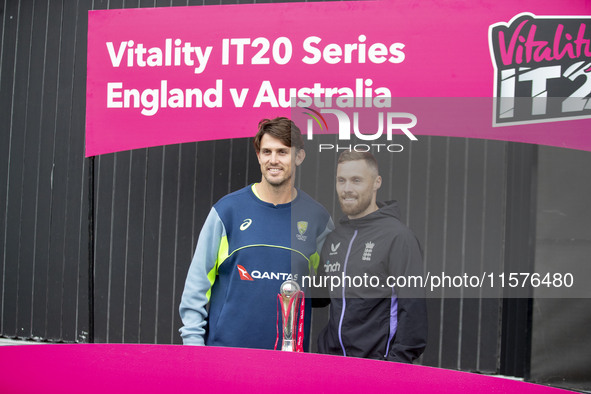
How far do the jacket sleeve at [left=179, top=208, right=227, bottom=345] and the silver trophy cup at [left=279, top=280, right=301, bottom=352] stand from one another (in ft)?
1.66

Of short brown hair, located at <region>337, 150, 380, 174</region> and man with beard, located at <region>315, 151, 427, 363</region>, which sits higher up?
short brown hair, located at <region>337, 150, 380, 174</region>

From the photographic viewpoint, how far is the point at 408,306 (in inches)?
94.3

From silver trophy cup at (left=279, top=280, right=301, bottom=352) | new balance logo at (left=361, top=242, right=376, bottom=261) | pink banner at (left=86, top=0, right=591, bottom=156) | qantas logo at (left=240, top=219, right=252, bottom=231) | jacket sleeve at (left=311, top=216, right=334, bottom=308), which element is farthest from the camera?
pink banner at (left=86, top=0, right=591, bottom=156)

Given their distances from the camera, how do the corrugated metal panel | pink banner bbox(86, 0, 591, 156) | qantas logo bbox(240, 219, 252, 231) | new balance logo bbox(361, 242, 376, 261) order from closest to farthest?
new balance logo bbox(361, 242, 376, 261) < qantas logo bbox(240, 219, 252, 231) < pink banner bbox(86, 0, 591, 156) < the corrugated metal panel

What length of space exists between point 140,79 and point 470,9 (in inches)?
70.3

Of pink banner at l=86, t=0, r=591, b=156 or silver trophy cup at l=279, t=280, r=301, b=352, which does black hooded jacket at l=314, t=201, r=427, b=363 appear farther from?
pink banner at l=86, t=0, r=591, b=156

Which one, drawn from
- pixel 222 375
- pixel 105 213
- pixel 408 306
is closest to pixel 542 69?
pixel 408 306

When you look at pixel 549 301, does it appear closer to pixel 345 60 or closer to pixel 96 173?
pixel 345 60

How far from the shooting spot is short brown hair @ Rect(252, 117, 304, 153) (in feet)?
9.30

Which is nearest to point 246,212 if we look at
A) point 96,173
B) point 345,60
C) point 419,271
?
point 419,271

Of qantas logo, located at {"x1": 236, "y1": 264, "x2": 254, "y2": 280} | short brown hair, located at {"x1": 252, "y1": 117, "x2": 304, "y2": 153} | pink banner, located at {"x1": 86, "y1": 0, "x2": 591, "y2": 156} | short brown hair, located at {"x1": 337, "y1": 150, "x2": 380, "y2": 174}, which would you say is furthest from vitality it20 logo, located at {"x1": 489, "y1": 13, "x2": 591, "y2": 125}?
qantas logo, located at {"x1": 236, "y1": 264, "x2": 254, "y2": 280}

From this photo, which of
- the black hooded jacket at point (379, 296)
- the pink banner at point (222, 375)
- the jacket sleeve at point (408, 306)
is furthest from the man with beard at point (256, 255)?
the pink banner at point (222, 375)

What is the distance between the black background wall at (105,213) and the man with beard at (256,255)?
133 cm

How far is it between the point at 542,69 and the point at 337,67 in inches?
39.7
